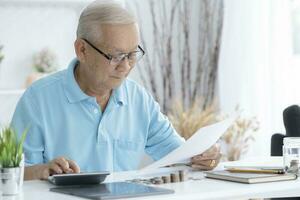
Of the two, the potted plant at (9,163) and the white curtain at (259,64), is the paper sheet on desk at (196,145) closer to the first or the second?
the potted plant at (9,163)

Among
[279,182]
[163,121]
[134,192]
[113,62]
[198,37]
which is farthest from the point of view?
[198,37]

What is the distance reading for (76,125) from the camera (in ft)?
9.30

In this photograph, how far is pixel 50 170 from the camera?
2459 mm

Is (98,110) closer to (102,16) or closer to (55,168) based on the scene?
(102,16)

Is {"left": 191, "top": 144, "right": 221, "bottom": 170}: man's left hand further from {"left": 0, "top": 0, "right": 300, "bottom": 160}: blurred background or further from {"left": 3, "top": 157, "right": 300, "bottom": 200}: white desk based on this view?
{"left": 0, "top": 0, "right": 300, "bottom": 160}: blurred background

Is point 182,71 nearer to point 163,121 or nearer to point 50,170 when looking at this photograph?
point 163,121

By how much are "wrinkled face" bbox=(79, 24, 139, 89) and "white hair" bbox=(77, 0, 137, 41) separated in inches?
0.7

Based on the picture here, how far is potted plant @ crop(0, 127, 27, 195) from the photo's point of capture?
82.3 inches

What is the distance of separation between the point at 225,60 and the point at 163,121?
2393 mm

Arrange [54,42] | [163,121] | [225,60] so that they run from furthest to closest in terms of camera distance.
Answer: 1. [225,60]
2. [54,42]
3. [163,121]

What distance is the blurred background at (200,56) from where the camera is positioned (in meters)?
4.83

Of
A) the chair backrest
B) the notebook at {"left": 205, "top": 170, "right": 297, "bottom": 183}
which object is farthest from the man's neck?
the chair backrest

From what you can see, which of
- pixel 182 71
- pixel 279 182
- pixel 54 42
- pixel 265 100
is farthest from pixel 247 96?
pixel 279 182

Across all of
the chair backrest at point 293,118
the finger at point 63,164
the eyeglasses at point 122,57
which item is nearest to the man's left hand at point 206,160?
the eyeglasses at point 122,57
